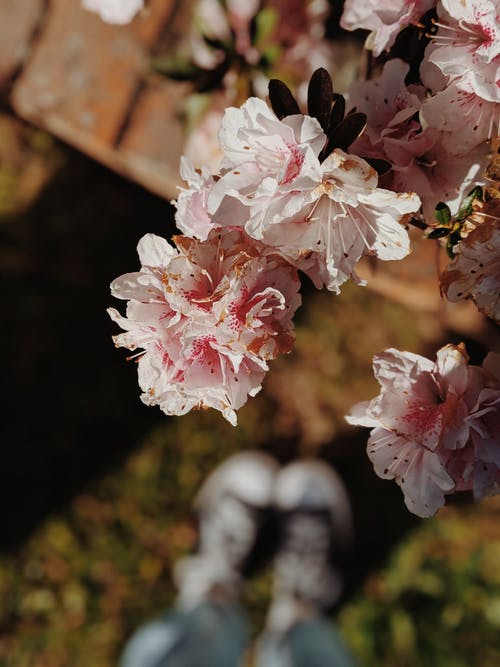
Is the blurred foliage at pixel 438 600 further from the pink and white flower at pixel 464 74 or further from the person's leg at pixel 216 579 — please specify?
the pink and white flower at pixel 464 74

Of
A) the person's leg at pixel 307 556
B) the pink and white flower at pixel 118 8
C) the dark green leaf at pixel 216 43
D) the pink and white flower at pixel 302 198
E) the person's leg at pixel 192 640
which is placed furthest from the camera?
the person's leg at pixel 307 556

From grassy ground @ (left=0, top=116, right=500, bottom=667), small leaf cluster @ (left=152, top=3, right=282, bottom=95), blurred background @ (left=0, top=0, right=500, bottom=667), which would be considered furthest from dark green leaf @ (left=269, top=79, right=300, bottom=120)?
grassy ground @ (left=0, top=116, right=500, bottom=667)

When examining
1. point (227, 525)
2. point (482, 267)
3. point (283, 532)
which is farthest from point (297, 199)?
point (283, 532)

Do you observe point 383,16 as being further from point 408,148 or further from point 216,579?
point 216,579

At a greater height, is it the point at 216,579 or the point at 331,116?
the point at 331,116

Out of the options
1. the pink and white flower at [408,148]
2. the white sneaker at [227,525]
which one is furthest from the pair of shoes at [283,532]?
the pink and white flower at [408,148]

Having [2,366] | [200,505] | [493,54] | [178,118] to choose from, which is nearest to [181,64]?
[178,118]
